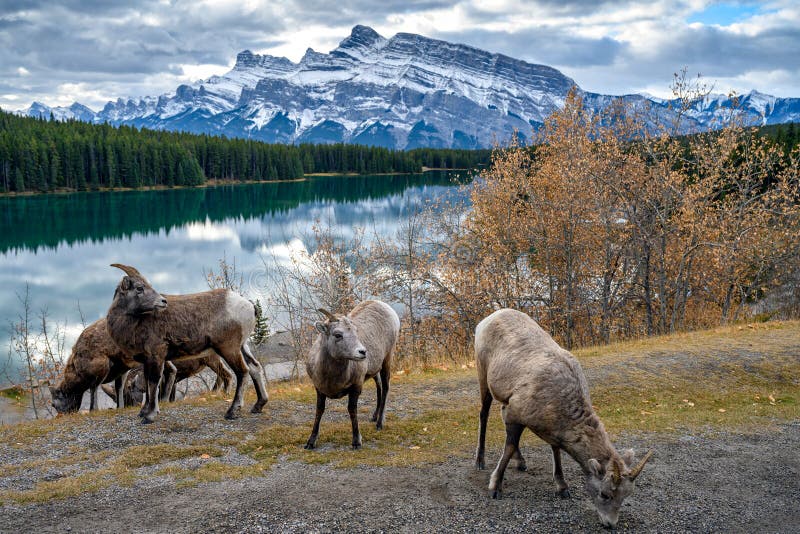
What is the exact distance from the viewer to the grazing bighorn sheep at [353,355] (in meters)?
9.55

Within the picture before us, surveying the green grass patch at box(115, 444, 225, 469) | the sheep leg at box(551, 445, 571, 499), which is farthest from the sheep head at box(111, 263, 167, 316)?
the sheep leg at box(551, 445, 571, 499)

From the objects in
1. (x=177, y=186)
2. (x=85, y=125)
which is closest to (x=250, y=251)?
(x=177, y=186)

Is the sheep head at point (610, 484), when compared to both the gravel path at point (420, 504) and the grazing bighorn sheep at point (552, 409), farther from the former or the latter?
the gravel path at point (420, 504)

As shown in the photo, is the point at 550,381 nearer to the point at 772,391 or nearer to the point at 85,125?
the point at 772,391

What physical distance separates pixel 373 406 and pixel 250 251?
5089 cm

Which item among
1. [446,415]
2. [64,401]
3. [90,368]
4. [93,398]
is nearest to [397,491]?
[446,415]

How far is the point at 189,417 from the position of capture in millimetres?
11945

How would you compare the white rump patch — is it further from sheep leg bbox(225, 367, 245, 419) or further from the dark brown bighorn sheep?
sheep leg bbox(225, 367, 245, 419)

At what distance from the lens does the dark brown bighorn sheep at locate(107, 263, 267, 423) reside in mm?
11555

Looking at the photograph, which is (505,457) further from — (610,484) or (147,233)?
(147,233)

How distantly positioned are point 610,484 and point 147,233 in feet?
250

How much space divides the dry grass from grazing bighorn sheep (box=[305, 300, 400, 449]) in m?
0.78

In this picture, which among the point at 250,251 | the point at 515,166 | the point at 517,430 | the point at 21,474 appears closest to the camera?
the point at 517,430

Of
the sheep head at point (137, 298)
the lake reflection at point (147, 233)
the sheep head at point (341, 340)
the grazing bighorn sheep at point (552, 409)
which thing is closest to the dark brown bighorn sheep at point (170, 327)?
the sheep head at point (137, 298)
